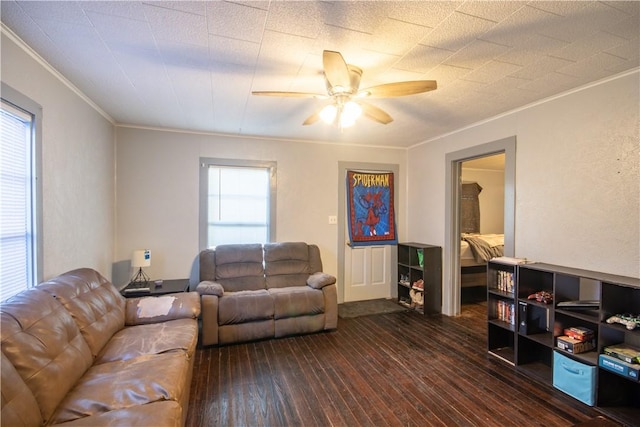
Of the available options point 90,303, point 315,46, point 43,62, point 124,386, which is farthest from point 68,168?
point 315,46

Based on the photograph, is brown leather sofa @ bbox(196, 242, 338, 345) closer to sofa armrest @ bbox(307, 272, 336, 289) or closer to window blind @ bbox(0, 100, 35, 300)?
sofa armrest @ bbox(307, 272, 336, 289)

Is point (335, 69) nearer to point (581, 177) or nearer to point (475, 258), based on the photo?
point (581, 177)

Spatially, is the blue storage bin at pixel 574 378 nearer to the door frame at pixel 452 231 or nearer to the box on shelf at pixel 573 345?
the box on shelf at pixel 573 345

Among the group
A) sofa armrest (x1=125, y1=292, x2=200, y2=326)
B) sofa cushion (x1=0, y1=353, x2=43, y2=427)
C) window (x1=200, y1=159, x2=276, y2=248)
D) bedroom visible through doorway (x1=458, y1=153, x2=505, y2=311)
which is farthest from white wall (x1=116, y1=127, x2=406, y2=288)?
bedroom visible through doorway (x1=458, y1=153, x2=505, y2=311)

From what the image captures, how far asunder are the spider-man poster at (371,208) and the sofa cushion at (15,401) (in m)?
3.77

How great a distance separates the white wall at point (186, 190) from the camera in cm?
374

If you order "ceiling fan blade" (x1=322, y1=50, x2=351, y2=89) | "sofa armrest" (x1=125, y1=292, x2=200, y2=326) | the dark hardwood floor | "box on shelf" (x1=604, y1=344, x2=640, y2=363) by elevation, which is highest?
"ceiling fan blade" (x1=322, y1=50, x2=351, y2=89)

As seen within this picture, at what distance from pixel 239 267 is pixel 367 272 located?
6.79 feet

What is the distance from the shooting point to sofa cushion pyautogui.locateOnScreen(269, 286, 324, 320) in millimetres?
3285

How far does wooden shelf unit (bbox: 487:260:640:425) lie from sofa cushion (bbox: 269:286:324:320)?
1816 mm

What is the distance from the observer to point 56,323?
1.65 meters

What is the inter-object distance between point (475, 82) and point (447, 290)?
2770 mm

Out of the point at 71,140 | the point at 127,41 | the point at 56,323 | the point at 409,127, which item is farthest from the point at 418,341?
the point at 71,140

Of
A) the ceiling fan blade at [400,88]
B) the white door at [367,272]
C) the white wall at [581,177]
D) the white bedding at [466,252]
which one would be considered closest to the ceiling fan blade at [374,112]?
the ceiling fan blade at [400,88]
